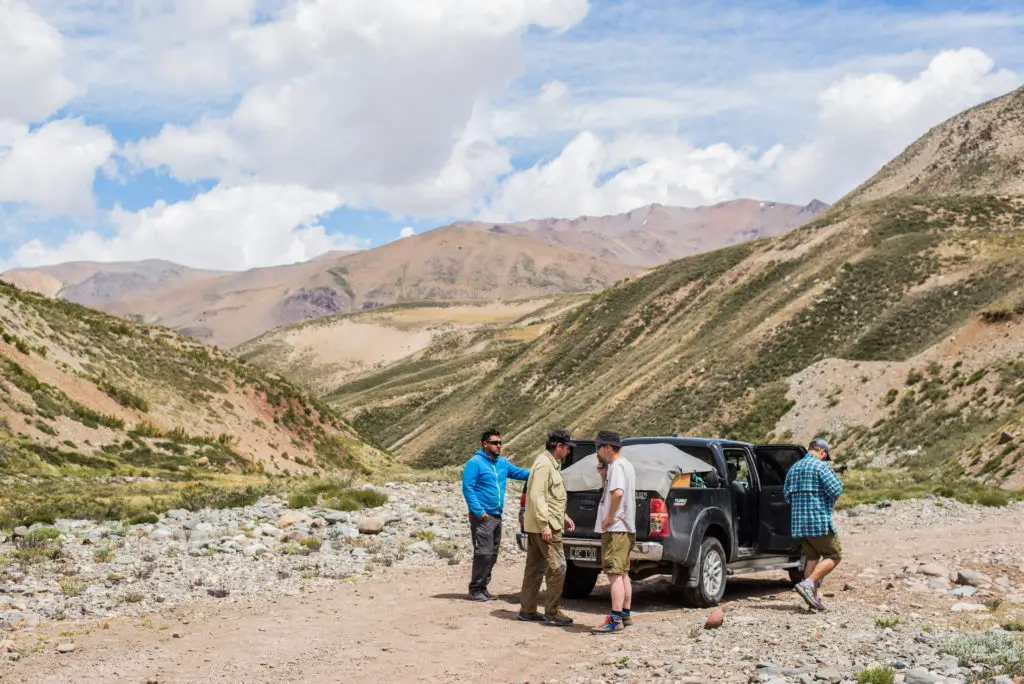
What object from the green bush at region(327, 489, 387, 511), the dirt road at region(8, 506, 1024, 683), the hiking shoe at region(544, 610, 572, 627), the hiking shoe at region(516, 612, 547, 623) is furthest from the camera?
the green bush at region(327, 489, 387, 511)

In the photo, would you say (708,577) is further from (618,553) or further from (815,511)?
(618,553)

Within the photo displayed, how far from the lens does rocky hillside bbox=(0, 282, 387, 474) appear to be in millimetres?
32688

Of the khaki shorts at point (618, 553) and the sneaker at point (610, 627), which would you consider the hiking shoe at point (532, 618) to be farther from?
the khaki shorts at point (618, 553)

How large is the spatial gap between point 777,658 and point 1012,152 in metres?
112

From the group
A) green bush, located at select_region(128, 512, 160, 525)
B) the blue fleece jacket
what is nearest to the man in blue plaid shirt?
the blue fleece jacket

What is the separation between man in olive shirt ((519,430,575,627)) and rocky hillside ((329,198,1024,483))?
943 inches

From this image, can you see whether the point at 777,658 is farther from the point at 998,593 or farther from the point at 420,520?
the point at 420,520

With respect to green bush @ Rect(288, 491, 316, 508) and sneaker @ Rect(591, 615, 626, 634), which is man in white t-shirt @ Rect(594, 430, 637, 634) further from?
green bush @ Rect(288, 491, 316, 508)

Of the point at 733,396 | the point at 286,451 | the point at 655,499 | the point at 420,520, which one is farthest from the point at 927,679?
the point at 733,396

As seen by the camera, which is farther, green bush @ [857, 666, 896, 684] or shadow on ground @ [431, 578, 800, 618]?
shadow on ground @ [431, 578, 800, 618]

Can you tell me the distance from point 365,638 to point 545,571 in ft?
8.44

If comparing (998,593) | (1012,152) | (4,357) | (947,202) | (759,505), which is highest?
(1012,152)

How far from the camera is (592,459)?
44.2 feet

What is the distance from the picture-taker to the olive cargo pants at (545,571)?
468 inches
